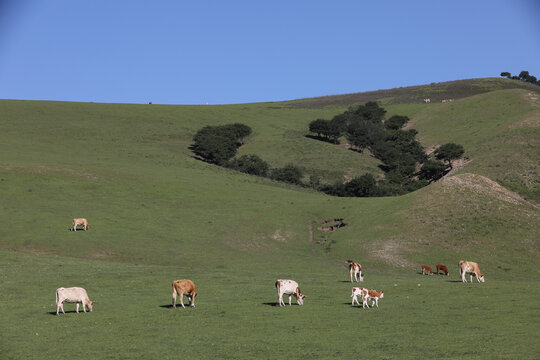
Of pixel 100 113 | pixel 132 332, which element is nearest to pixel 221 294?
pixel 132 332

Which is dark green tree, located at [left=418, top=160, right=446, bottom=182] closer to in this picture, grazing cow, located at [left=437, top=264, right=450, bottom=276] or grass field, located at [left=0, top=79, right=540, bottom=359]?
grass field, located at [left=0, top=79, right=540, bottom=359]

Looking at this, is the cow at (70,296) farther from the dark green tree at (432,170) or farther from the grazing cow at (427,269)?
the dark green tree at (432,170)

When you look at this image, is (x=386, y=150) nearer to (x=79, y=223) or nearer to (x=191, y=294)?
(x=79, y=223)

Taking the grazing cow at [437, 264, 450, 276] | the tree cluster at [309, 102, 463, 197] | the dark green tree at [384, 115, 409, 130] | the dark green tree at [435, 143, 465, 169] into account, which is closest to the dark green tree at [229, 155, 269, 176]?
the tree cluster at [309, 102, 463, 197]

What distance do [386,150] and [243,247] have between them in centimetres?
8455

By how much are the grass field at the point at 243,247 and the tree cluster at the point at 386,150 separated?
690 cm

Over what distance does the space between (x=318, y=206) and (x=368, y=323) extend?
52326mm

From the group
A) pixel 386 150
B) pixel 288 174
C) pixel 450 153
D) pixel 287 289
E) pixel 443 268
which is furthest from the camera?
pixel 386 150

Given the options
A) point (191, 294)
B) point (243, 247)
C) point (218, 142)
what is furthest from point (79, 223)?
point (218, 142)

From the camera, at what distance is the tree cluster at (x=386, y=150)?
106 metres

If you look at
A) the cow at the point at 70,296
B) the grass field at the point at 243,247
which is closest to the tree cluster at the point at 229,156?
the grass field at the point at 243,247

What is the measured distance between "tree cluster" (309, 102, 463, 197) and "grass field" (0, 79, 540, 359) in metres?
6.90

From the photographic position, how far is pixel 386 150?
→ 452 ft

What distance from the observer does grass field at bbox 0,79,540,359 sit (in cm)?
2273
